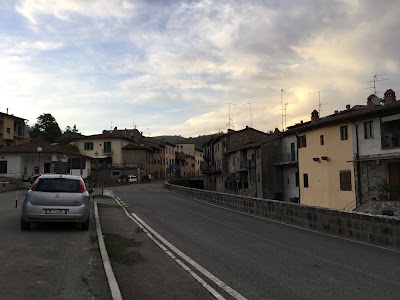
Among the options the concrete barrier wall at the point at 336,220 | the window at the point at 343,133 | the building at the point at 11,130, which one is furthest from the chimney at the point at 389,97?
the building at the point at 11,130

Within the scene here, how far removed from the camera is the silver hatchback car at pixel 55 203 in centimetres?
1155

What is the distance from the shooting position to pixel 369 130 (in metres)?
32.7

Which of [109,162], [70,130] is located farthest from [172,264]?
[70,130]

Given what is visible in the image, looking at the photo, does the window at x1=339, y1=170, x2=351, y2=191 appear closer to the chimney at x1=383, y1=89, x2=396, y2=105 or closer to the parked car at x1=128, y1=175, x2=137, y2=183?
the chimney at x1=383, y1=89, x2=396, y2=105

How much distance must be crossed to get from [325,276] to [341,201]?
30371 millimetres

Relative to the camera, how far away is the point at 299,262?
8344mm

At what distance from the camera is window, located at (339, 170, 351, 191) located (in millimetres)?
34719

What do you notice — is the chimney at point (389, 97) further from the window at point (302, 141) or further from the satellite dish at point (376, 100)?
the window at point (302, 141)

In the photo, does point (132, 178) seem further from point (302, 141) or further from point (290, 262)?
point (290, 262)

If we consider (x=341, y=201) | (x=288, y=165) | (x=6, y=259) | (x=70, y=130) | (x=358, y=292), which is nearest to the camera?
(x=358, y=292)

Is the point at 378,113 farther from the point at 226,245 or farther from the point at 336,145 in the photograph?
the point at 226,245

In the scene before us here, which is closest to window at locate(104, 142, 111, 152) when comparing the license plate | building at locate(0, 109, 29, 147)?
building at locate(0, 109, 29, 147)

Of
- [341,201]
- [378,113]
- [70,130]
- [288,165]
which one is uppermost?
[70,130]

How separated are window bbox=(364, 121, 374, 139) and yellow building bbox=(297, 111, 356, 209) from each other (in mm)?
1733
